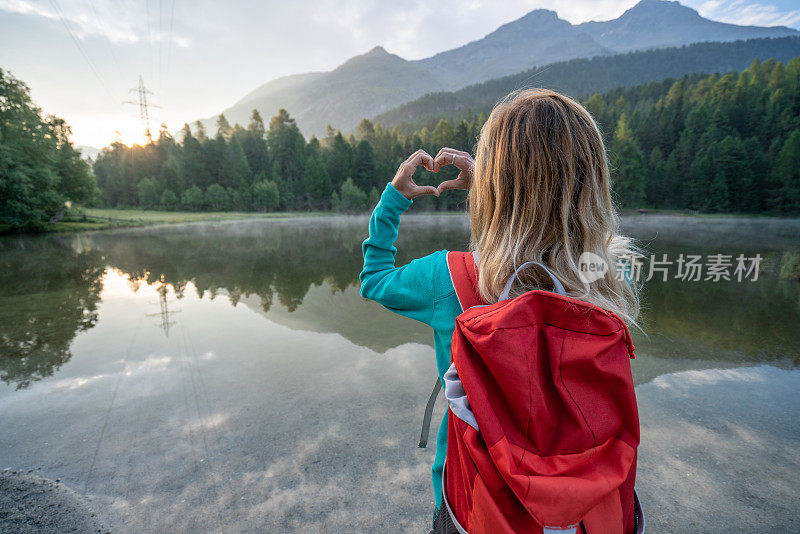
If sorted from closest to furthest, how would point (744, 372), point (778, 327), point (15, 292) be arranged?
point (744, 372) → point (778, 327) → point (15, 292)

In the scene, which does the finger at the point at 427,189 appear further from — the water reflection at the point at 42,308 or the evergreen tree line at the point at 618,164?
the evergreen tree line at the point at 618,164

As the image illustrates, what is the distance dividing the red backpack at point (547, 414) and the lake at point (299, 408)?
2.60 meters

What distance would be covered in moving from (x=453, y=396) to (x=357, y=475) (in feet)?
10.3

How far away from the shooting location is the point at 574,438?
1031 millimetres

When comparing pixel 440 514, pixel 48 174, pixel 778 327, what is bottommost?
pixel 778 327

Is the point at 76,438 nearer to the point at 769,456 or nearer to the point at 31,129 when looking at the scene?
the point at 769,456

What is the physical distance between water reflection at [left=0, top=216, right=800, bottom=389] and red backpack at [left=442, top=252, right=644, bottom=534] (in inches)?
245

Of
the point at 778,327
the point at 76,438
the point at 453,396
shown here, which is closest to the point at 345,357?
the point at 76,438

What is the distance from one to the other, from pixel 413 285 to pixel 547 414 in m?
0.73

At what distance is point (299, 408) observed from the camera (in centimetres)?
498

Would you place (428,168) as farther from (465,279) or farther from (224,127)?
(224,127)

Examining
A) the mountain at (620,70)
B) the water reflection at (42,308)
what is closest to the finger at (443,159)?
the water reflection at (42,308)

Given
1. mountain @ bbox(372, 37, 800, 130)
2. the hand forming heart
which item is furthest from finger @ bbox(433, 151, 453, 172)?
mountain @ bbox(372, 37, 800, 130)

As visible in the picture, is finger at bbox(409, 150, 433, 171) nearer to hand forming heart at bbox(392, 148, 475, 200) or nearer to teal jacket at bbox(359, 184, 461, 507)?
hand forming heart at bbox(392, 148, 475, 200)
